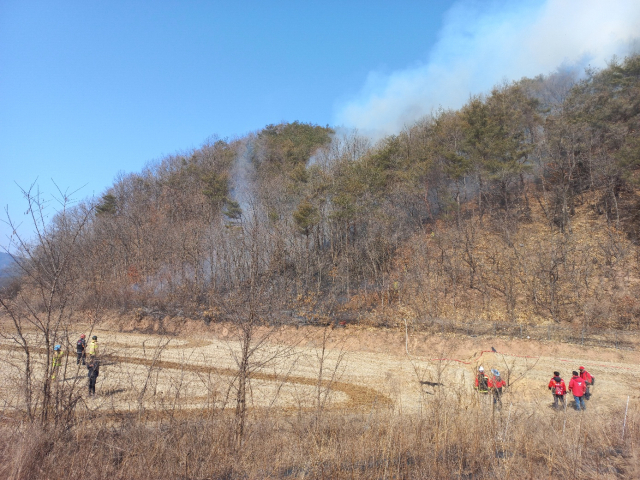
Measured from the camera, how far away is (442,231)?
3253 centimetres

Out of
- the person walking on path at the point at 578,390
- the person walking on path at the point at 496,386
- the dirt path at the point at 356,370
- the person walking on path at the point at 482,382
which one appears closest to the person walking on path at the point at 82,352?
the dirt path at the point at 356,370

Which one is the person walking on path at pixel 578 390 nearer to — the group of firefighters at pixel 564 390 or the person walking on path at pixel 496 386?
the group of firefighters at pixel 564 390

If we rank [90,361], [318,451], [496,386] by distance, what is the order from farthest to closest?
1. [90,361]
2. [496,386]
3. [318,451]

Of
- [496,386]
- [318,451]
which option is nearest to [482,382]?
[496,386]

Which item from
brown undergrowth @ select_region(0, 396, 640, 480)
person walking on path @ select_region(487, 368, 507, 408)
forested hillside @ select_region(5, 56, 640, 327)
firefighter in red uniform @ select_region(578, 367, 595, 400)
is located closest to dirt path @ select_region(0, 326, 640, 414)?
firefighter in red uniform @ select_region(578, 367, 595, 400)

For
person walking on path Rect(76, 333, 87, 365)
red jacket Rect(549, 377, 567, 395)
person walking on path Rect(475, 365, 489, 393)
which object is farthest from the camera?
red jacket Rect(549, 377, 567, 395)

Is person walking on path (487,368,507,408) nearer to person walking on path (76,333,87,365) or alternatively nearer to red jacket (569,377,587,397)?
red jacket (569,377,587,397)

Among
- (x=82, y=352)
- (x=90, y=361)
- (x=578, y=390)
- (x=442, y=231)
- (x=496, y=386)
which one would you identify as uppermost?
(x=442, y=231)

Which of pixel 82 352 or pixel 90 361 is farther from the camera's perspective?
pixel 90 361

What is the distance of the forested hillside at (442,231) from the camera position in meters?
24.7

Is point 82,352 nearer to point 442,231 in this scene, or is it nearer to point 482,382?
point 482,382

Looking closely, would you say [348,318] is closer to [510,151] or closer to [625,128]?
[510,151]

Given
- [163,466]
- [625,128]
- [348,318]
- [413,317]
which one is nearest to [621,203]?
[625,128]

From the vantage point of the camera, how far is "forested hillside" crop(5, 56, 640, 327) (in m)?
24.7
